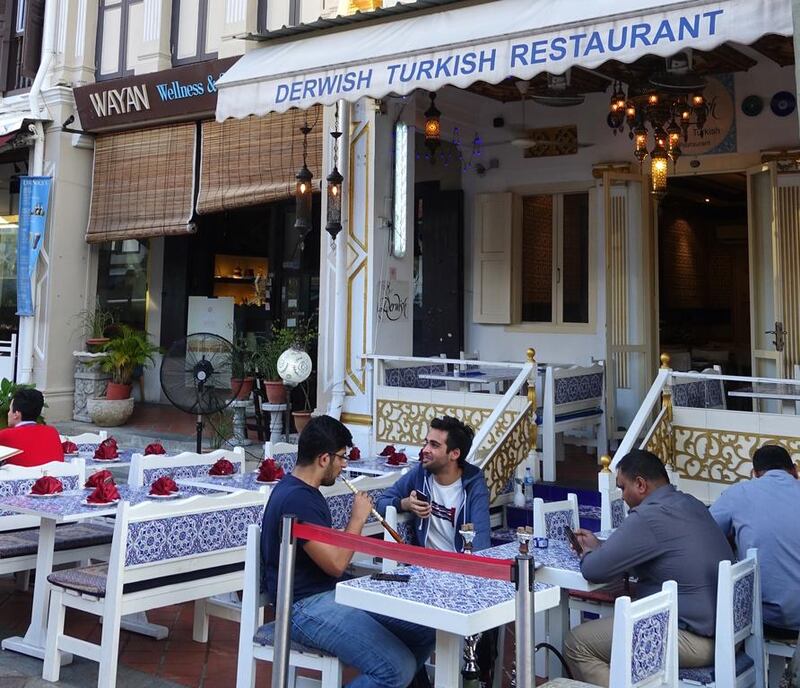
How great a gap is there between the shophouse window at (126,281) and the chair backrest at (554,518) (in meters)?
11.2

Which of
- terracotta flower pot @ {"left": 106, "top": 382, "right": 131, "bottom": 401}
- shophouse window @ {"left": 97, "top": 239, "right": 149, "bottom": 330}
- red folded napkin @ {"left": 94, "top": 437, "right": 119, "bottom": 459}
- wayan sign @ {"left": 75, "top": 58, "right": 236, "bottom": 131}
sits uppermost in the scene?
wayan sign @ {"left": 75, "top": 58, "right": 236, "bottom": 131}

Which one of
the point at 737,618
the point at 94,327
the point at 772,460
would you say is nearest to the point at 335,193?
the point at 94,327

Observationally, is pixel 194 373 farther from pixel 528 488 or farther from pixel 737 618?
pixel 737 618

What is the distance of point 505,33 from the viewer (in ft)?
21.6

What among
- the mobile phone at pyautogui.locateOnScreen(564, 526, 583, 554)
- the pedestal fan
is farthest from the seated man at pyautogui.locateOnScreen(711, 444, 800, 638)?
the pedestal fan

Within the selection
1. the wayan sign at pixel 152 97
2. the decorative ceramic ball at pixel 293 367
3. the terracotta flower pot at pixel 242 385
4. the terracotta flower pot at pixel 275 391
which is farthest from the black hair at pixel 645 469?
the wayan sign at pixel 152 97

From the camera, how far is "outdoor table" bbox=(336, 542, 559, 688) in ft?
9.74

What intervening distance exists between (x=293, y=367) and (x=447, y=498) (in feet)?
15.8

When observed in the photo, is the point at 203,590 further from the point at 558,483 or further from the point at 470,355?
the point at 470,355

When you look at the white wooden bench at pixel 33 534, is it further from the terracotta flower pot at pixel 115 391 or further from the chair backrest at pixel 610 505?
the terracotta flower pot at pixel 115 391

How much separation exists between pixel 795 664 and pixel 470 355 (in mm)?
7684

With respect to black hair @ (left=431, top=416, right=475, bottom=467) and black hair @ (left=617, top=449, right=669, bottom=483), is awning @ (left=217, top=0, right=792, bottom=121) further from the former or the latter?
black hair @ (left=617, top=449, right=669, bottom=483)

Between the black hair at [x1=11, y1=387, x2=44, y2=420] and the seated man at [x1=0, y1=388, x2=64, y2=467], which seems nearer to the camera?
the seated man at [x1=0, y1=388, x2=64, y2=467]

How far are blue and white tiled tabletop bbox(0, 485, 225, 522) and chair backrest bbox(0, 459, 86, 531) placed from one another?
18cm
